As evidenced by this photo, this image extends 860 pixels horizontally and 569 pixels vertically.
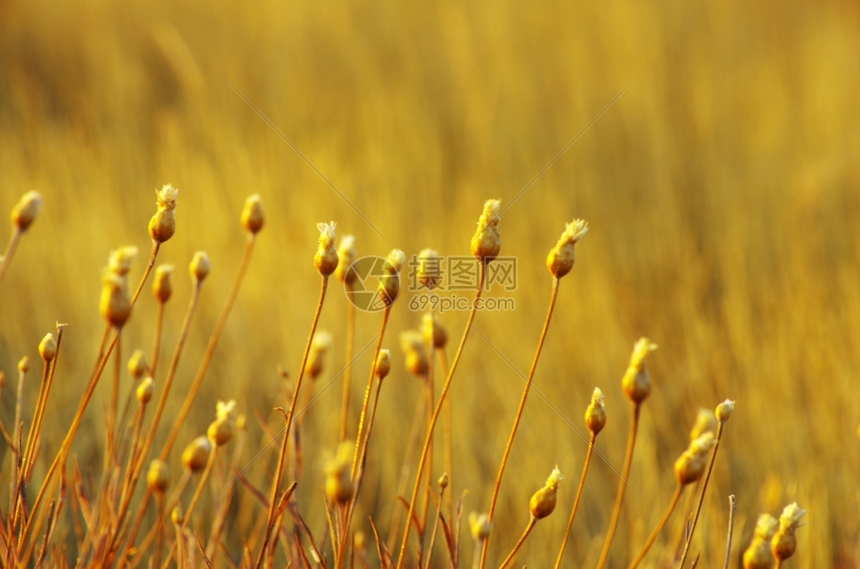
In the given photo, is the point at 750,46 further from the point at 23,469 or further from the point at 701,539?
the point at 23,469

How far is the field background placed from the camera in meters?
1.39

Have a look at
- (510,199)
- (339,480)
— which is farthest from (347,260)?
(510,199)

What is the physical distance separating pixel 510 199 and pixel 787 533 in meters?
1.71

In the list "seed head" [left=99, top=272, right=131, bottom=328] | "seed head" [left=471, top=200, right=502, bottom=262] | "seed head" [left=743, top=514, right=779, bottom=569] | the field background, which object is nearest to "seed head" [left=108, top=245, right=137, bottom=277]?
"seed head" [left=99, top=272, right=131, bottom=328]

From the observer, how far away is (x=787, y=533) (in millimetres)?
561

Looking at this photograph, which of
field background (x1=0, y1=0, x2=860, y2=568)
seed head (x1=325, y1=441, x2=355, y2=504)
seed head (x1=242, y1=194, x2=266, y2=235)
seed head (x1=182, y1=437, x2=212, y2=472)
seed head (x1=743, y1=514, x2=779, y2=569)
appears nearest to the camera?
seed head (x1=325, y1=441, x2=355, y2=504)

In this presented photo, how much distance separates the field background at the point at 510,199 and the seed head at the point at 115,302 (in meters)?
0.86

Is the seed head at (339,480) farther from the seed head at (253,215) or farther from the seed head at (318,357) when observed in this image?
the seed head at (253,215)

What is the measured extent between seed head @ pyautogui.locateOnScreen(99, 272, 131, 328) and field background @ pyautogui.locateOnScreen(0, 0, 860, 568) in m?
0.86

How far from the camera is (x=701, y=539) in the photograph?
102 cm

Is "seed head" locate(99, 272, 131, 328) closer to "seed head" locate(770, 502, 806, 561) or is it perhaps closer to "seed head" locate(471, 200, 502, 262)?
"seed head" locate(471, 200, 502, 262)

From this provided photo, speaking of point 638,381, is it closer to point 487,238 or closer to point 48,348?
point 487,238

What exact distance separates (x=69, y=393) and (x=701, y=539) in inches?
45.8

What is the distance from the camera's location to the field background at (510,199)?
1.39m
